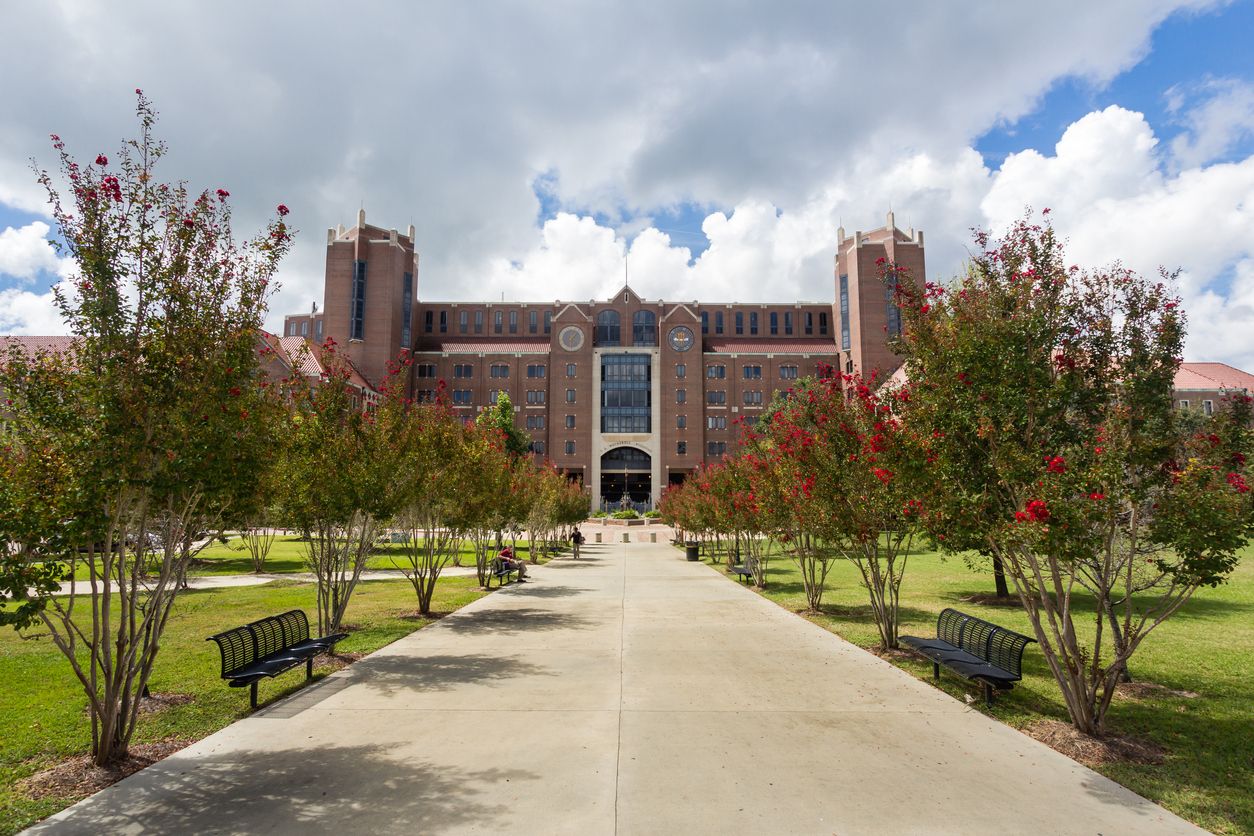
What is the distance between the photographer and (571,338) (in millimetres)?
79688

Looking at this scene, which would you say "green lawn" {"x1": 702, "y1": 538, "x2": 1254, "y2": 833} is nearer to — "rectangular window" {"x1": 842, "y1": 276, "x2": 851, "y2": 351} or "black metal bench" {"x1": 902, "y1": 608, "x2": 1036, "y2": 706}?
"black metal bench" {"x1": 902, "y1": 608, "x2": 1036, "y2": 706}

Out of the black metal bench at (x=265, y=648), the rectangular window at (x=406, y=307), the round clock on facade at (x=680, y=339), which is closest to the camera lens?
the black metal bench at (x=265, y=648)

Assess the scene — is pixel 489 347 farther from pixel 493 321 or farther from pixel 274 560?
pixel 274 560

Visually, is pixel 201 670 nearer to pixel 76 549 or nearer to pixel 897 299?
pixel 76 549

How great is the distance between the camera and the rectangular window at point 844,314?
79000mm

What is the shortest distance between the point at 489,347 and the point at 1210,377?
8107 centimetres

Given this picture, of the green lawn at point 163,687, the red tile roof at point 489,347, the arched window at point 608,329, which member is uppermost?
the arched window at point 608,329

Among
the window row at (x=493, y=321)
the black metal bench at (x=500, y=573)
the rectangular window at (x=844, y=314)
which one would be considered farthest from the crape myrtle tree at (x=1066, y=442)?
the window row at (x=493, y=321)

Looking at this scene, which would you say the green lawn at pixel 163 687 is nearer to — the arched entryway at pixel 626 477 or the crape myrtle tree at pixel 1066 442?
the crape myrtle tree at pixel 1066 442

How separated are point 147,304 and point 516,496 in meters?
16.8

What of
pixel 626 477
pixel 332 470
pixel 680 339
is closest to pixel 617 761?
pixel 332 470

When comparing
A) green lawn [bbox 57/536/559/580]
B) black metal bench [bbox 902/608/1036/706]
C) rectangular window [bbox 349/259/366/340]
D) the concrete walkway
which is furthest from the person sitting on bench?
rectangular window [bbox 349/259/366/340]

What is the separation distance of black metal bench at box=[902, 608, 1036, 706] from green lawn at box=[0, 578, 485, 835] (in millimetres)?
8644

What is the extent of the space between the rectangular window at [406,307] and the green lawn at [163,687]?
6780 centimetres
